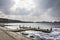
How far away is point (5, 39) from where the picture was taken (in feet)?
31.5

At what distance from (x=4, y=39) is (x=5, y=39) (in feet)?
0.53

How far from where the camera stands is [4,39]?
9445 mm
